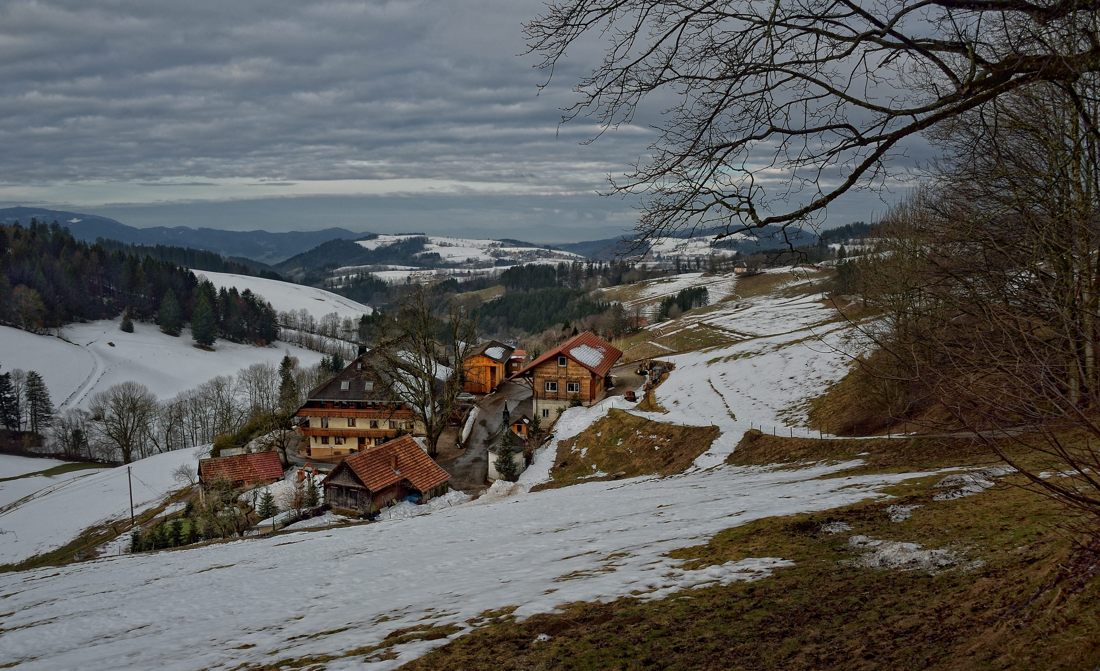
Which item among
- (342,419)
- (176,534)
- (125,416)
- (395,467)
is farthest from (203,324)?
(395,467)

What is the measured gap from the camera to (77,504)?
186 ft

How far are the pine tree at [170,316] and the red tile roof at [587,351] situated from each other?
132m

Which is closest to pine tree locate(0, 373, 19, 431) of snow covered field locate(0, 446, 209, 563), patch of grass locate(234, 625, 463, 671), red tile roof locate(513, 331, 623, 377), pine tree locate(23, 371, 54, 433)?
pine tree locate(23, 371, 54, 433)

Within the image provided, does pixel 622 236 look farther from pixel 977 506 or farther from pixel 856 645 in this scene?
pixel 977 506

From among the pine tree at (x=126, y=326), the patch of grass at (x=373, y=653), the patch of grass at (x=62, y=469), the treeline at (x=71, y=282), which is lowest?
the patch of grass at (x=62, y=469)

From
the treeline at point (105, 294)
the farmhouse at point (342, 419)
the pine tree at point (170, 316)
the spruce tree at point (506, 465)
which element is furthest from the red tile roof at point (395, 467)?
the pine tree at point (170, 316)

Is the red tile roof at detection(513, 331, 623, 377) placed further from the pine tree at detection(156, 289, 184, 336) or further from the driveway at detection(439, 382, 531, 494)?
the pine tree at detection(156, 289, 184, 336)

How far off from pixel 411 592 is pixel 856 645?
8.44 metres

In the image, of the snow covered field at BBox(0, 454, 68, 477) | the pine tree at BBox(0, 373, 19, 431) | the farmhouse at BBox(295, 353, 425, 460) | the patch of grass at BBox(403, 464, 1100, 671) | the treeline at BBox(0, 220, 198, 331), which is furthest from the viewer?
the treeline at BBox(0, 220, 198, 331)

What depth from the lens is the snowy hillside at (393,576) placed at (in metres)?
9.88

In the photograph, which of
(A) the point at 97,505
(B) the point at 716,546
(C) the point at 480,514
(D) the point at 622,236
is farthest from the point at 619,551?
(A) the point at 97,505

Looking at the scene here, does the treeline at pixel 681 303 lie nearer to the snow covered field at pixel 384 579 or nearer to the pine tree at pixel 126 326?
→ the snow covered field at pixel 384 579

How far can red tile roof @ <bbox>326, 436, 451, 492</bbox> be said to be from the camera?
34531 millimetres

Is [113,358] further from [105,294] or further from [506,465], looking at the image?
[506,465]
